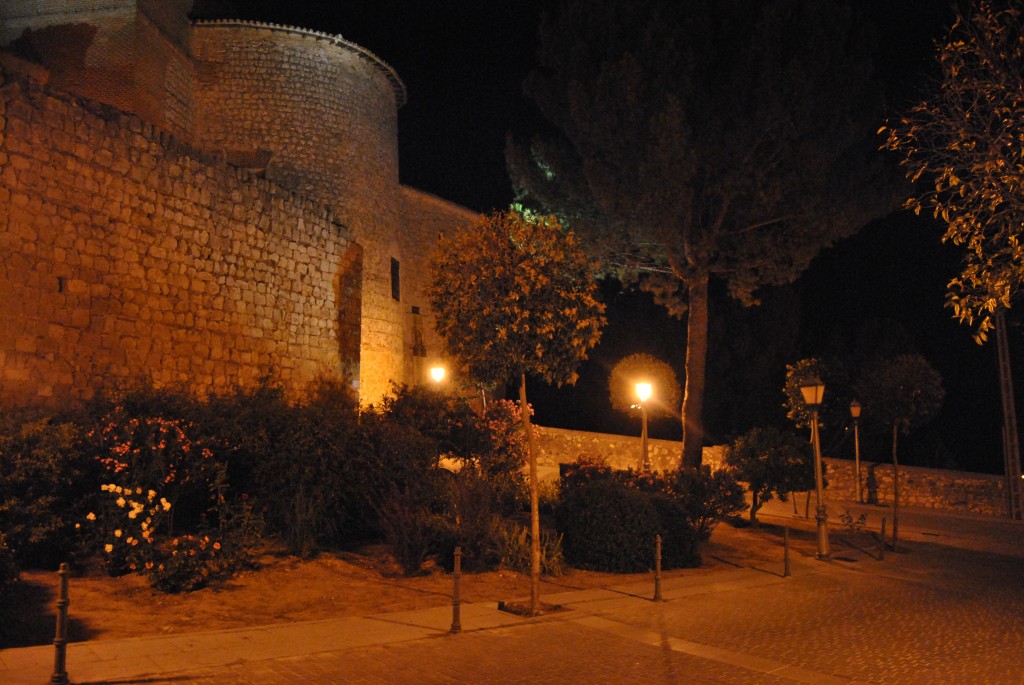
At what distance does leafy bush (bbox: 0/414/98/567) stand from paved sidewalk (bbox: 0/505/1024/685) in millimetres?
2241

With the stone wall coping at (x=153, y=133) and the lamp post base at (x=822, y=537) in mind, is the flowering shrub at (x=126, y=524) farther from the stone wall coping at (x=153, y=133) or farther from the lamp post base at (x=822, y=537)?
the lamp post base at (x=822, y=537)

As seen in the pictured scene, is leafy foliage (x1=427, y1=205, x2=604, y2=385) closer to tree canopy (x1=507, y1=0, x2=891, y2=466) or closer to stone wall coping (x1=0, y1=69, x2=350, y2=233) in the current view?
stone wall coping (x1=0, y1=69, x2=350, y2=233)

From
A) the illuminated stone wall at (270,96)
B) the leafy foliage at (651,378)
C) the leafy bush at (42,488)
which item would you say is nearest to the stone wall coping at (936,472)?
the leafy foliage at (651,378)

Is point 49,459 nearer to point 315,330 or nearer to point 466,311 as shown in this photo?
point 466,311

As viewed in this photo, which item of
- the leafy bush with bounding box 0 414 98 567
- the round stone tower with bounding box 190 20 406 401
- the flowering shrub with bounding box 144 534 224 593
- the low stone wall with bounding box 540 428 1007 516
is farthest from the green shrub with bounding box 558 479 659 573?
the round stone tower with bounding box 190 20 406 401

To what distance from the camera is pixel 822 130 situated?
20891 mm

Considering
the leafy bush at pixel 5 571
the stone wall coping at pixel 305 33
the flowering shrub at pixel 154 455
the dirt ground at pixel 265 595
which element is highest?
the stone wall coping at pixel 305 33

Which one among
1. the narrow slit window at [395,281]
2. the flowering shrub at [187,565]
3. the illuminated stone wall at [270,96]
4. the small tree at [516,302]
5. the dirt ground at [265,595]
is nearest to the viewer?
the dirt ground at [265,595]

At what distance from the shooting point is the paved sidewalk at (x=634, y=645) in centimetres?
645

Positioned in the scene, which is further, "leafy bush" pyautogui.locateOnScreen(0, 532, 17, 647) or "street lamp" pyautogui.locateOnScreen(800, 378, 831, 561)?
"street lamp" pyautogui.locateOnScreen(800, 378, 831, 561)

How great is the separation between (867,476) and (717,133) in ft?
41.2

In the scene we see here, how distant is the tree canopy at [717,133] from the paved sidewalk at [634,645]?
11.0 m

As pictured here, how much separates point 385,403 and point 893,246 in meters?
29.7

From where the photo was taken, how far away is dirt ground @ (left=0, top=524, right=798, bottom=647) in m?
7.60
